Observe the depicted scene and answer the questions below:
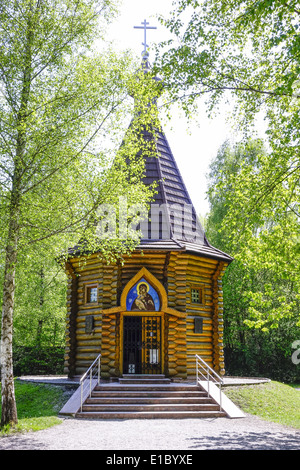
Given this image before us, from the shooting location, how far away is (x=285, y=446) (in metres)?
8.52

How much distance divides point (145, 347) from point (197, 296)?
9.28 feet

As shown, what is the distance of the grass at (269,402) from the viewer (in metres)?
12.5

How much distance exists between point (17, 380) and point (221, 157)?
816 inches

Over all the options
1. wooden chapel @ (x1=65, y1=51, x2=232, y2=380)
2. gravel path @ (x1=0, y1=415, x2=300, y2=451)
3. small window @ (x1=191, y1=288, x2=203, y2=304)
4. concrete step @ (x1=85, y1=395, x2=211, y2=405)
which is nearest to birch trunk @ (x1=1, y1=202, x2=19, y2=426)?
gravel path @ (x1=0, y1=415, x2=300, y2=451)

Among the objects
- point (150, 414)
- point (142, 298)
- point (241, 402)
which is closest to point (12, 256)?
point (150, 414)

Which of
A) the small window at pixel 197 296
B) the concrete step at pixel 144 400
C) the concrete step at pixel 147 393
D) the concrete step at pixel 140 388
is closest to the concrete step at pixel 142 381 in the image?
the concrete step at pixel 140 388

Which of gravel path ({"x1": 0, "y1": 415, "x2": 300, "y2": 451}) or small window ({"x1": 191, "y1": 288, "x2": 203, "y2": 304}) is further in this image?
small window ({"x1": 191, "y1": 288, "x2": 203, "y2": 304})

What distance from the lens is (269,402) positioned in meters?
14.0

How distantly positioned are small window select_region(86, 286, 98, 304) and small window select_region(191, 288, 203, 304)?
355 cm

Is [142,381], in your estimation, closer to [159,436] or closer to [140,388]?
[140,388]

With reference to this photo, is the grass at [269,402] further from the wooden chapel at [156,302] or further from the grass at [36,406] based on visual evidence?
the grass at [36,406]

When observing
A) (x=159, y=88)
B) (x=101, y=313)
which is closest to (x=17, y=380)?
(x=101, y=313)

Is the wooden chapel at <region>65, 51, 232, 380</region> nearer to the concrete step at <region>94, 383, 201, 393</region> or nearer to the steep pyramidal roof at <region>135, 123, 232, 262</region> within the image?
the steep pyramidal roof at <region>135, 123, 232, 262</region>

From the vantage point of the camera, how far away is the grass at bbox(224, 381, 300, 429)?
1251 cm
